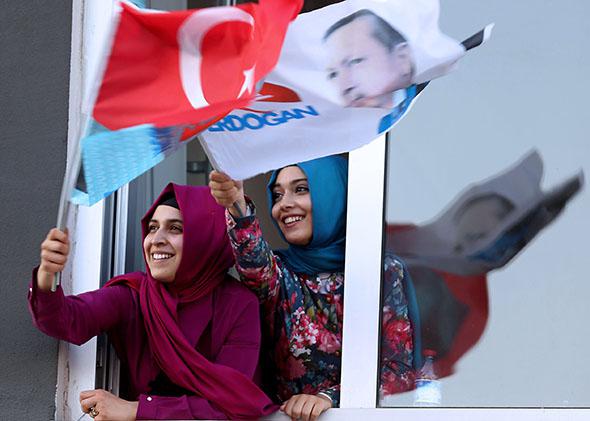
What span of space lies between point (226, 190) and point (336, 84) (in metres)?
0.46

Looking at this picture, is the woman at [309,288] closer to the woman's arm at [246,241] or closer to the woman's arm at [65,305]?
the woman's arm at [246,241]

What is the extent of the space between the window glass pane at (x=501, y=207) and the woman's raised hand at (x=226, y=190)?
0.52m

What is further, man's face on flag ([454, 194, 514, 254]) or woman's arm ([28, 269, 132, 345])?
man's face on flag ([454, 194, 514, 254])

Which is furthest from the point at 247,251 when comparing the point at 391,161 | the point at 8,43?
the point at 8,43

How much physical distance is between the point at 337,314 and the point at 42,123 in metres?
1.06

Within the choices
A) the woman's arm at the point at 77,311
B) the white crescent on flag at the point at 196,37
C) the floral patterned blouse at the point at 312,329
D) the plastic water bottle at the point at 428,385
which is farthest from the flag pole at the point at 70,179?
A: the plastic water bottle at the point at 428,385

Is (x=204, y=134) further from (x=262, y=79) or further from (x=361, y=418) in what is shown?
(x=361, y=418)

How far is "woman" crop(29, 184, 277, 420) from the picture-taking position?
16.5 ft

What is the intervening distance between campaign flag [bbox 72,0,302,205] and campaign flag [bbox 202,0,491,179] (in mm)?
244

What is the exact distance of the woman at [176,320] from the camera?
199 inches

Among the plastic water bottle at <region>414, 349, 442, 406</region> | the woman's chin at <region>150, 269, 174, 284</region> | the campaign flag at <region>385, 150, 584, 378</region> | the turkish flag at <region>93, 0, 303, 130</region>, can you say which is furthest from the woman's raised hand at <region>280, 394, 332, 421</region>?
the turkish flag at <region>93, 0, 303, 130</region>

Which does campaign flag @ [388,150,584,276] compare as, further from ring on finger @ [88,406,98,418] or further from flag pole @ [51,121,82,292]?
flag pole @ [51,121,82,292]

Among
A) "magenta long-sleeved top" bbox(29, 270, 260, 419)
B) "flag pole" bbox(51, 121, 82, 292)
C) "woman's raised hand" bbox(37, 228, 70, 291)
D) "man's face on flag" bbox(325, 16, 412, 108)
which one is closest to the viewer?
"flag pole" bbox(51, 121, 82, 292)

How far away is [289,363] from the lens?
5266 millimetres
